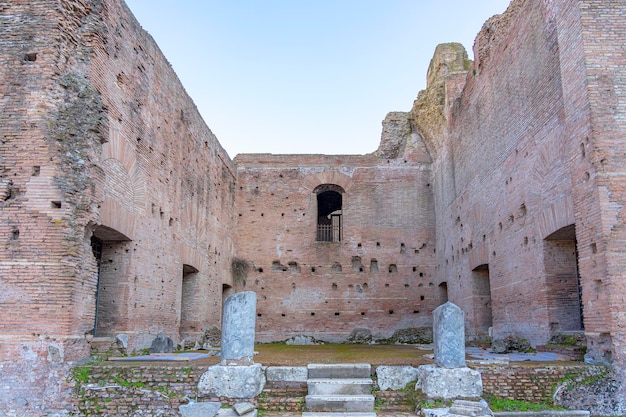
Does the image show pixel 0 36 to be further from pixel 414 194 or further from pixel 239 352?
pixel 414 194

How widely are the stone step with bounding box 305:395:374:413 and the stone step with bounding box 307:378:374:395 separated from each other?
21 cm

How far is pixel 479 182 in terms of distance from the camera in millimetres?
12930

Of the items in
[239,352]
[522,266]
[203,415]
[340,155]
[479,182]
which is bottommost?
[203,415]

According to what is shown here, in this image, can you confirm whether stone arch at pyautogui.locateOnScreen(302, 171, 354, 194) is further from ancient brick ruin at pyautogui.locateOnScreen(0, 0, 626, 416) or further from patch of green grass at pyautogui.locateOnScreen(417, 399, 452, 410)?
patch of green grass at pyautogui.locateOnScreen(417, 399, 452, 410)

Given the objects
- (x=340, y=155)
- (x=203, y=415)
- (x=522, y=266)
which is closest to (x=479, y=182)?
(x=522, y=266)

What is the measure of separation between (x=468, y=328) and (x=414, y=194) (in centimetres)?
556

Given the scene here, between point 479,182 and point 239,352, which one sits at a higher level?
point 479,182

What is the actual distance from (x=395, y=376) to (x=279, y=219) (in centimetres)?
1077

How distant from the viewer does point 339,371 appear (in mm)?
7238

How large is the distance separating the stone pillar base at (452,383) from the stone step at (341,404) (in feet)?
2.59

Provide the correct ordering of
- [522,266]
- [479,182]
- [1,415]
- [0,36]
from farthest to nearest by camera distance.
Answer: [479,182]
[522,266]
[0,36]
[1,415]

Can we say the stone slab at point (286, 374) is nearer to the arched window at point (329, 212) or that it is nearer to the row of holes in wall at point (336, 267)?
the row of holes in wall at point (336, 267)

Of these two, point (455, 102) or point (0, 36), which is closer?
point (0, 36)

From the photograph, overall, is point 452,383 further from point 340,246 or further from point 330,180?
point 330,180
